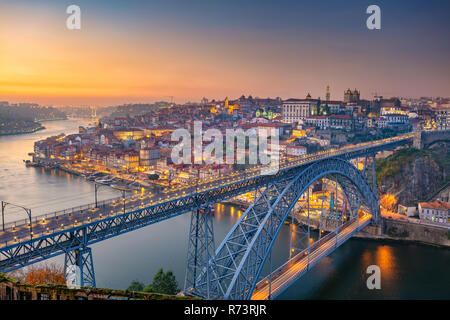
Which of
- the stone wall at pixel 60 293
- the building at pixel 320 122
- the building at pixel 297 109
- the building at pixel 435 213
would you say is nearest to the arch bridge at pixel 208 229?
the stone wall at pixel 60 293

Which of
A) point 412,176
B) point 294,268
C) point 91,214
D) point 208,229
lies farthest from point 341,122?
point 91,214

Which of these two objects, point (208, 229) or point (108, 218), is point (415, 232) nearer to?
point (208, 229)

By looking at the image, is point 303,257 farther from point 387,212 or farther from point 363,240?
point 387,212

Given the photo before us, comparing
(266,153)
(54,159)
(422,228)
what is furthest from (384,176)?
(54,159)

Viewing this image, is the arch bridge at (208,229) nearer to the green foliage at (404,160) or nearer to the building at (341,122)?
the green foliage at (404,160)
